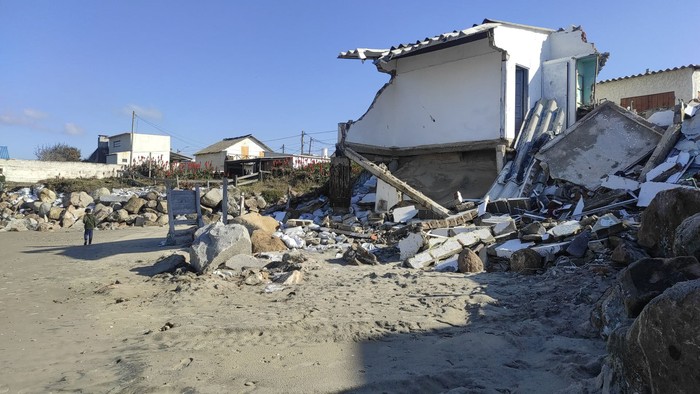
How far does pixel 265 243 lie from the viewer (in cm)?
977

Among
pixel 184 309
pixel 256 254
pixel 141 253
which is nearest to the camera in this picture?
pixel 184 309

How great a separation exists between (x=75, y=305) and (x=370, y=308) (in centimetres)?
442

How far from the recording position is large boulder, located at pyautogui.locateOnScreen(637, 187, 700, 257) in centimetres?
477

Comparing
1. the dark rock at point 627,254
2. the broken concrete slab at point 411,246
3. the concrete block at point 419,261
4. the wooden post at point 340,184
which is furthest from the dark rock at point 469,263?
the wooden post at point 340,184

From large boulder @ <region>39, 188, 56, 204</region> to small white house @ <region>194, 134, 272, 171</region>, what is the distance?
20397mm

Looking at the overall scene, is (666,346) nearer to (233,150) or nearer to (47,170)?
(47,170)

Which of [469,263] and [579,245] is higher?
[579,245]

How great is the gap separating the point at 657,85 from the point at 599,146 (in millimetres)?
9990

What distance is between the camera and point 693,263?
2826 mm

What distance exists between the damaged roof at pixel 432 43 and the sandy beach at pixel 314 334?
732cm

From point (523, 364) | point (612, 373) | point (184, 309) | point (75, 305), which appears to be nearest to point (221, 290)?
point (184, 309)

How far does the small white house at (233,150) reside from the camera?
43906 mm

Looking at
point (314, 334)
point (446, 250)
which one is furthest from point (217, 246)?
point (314, 334)

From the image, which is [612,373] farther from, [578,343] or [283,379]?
[283,379]
